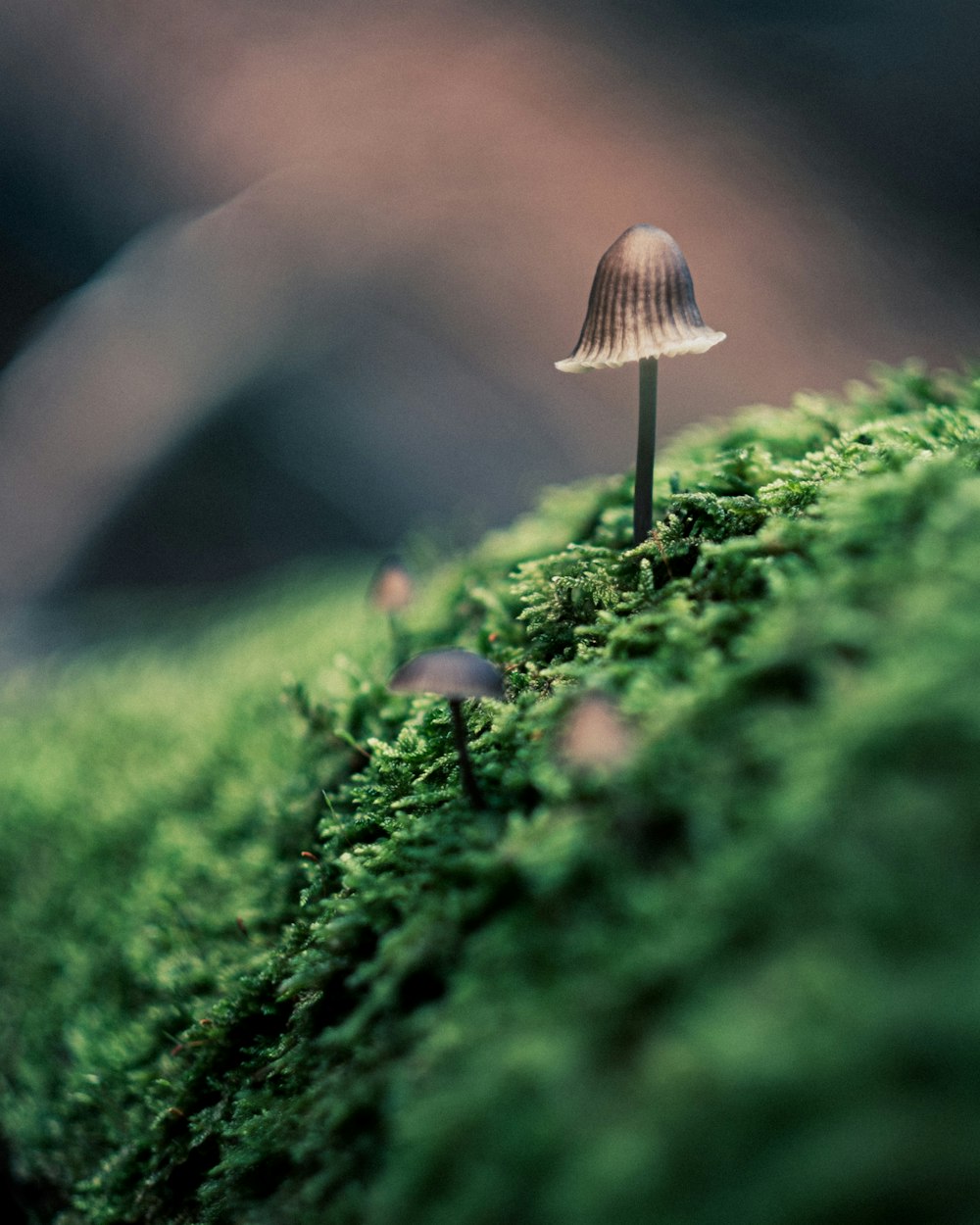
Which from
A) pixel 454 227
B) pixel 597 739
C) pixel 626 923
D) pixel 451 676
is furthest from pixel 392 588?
pixel 454 227

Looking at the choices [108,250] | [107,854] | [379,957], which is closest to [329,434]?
[108,250]

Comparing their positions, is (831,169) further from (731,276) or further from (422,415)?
(422,415)

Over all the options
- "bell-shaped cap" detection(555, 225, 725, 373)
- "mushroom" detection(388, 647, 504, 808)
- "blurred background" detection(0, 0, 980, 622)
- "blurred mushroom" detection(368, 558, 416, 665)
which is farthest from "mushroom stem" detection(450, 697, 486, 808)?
"blurred background" detection(0, 0, 980, 622)

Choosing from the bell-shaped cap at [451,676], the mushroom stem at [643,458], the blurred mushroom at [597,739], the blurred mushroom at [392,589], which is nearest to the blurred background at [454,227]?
the blurred mushroom at [392,589]

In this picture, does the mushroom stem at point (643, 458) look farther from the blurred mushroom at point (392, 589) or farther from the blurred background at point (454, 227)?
the blurred background at point (454, 227)

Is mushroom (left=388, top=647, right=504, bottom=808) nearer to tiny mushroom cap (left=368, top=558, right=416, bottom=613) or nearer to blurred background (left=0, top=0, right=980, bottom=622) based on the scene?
tiny mushroom cap (left=368, top=558, right=416, bottom=613)

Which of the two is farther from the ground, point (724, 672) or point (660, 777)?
point (724, 672)

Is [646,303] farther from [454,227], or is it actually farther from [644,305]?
[454,227]
